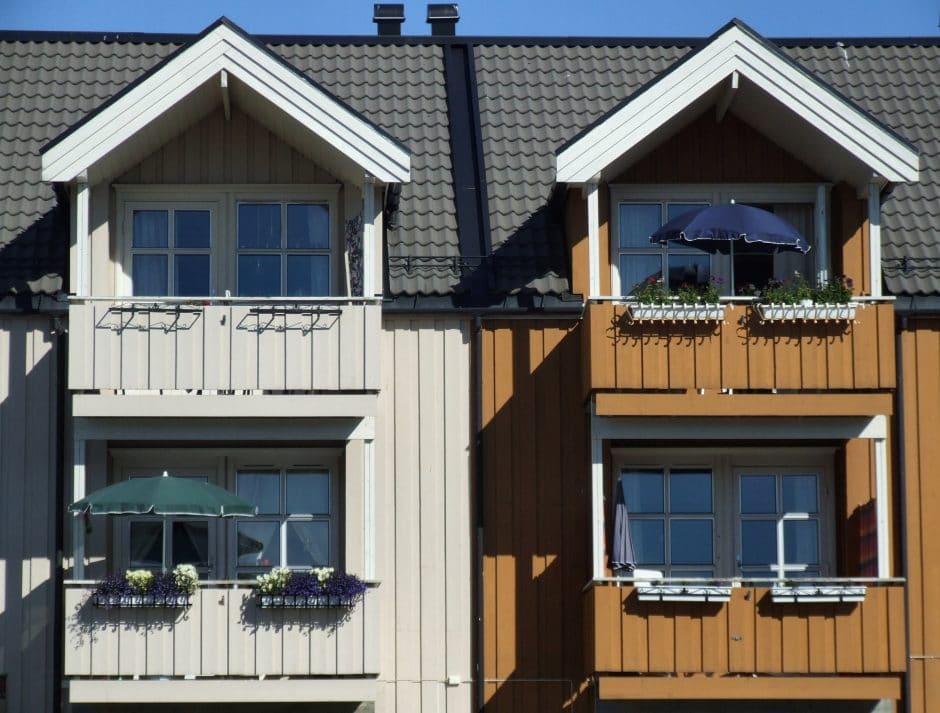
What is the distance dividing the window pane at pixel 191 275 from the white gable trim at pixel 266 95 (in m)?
1.82

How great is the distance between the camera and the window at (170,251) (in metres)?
24.1

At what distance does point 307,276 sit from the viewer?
2423cm

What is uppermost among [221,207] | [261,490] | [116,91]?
[116,91]

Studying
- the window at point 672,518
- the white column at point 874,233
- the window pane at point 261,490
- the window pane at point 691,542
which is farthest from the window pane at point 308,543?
the white column at point 874,233

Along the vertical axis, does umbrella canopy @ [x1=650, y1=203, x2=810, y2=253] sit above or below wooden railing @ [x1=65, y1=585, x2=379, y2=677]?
above

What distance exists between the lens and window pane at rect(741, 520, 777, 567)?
2350 centimetres

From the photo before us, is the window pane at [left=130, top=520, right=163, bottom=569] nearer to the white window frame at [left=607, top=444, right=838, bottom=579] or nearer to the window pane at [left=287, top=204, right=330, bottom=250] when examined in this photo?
the window pane at [left=287, top=204, right=330, bottom=250]

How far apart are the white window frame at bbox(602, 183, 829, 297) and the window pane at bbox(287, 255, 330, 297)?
326cm

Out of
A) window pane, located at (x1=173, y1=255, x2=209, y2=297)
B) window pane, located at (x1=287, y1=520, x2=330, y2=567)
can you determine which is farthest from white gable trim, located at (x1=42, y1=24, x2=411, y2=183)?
window pane, located at (x1=287, y1=520, x2=330, y2=567)

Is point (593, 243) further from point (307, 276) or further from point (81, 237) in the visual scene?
point (81, 237)

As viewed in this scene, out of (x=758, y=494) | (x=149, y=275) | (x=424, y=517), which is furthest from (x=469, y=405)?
(x=149, y=275)

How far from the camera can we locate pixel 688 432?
907 inches

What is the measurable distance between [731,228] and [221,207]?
19.2ft

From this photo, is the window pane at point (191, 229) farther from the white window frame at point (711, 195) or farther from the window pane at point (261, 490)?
the white window frame at point (711, 195)
